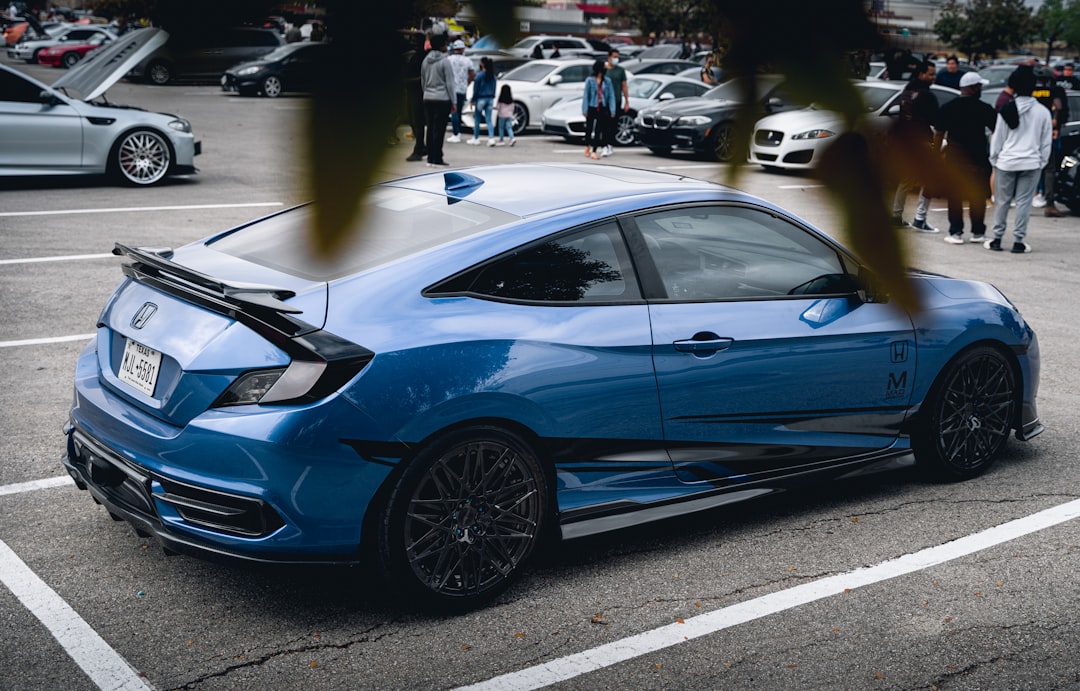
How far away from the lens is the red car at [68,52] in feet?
3.23

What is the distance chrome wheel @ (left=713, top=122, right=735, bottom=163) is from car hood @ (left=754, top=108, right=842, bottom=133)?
24 millimetres

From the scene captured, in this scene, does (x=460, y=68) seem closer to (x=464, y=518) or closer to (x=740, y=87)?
(x=740, y=87)

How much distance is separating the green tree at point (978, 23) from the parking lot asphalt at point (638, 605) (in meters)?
1.53

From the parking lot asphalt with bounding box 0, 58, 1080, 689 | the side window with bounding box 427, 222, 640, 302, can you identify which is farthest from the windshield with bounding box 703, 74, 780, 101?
the side window with bounding box 427, 222, 640, 302

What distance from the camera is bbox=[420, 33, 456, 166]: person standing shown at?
85 centimetres

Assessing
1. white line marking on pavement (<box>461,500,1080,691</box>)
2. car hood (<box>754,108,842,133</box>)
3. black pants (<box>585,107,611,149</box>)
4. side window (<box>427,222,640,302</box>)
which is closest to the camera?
car hood (<box>754,108,842,133</box>)

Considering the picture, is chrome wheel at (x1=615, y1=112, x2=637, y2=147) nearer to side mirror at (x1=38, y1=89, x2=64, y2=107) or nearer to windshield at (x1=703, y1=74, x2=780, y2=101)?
side mirror at (x1=38, y1=89, x2=64, y2=107)

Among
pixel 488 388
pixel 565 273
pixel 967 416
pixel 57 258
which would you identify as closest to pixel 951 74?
pixel 488 388

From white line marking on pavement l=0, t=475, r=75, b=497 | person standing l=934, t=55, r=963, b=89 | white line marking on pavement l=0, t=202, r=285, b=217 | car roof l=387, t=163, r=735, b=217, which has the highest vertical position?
person standing l=934, t=55, r=963, b=89

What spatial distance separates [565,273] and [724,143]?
2669 mm

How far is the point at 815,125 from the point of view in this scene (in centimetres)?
96

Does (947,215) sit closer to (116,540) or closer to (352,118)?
(352,118)

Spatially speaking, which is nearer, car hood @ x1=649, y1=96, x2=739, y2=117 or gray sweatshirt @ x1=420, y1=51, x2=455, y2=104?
gray sweatshirt @ x1=420, y1=51, x2=455, y2=104

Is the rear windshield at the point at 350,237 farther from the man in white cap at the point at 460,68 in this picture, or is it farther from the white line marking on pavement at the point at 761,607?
the white line marking on pavement at the point at 761,607
